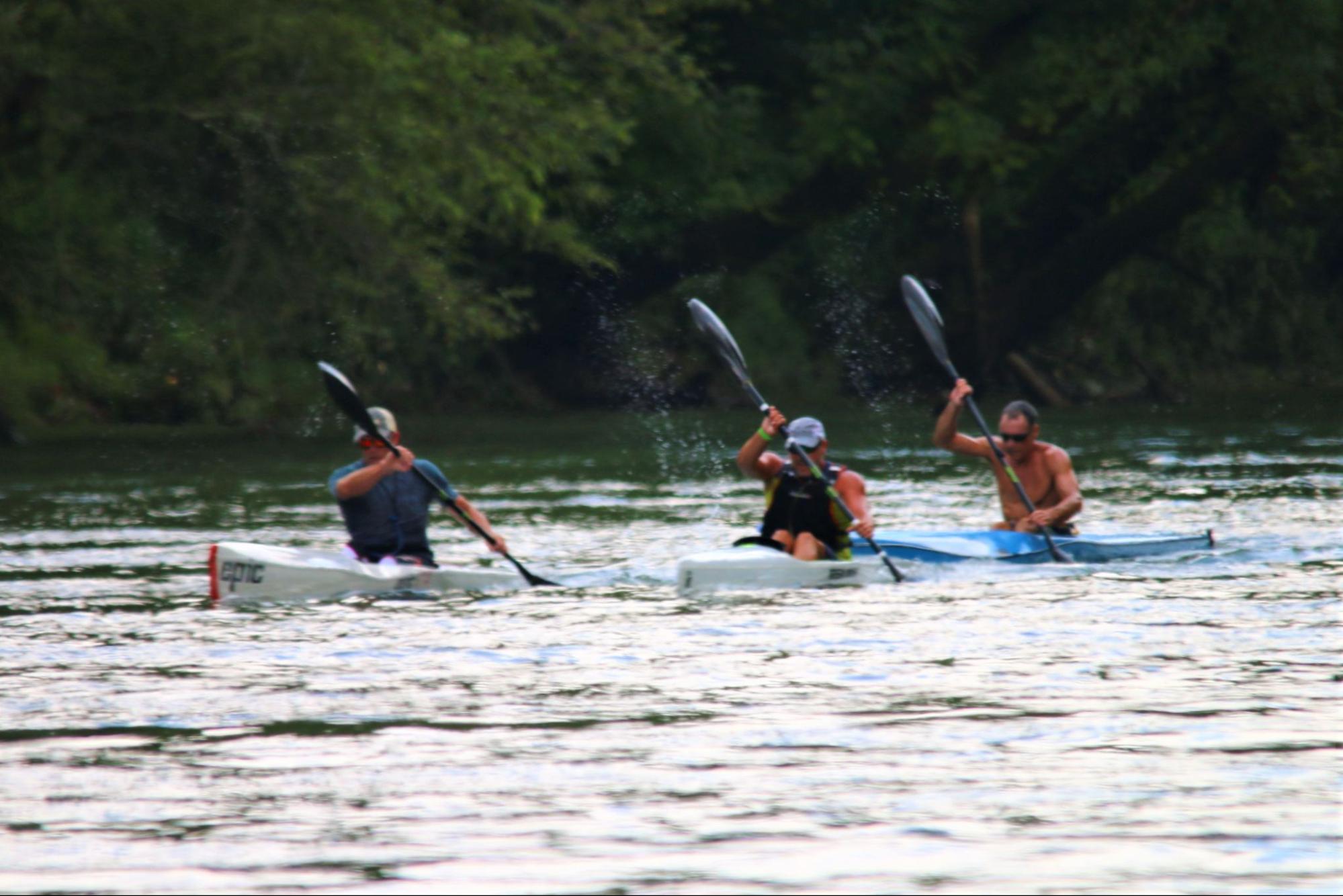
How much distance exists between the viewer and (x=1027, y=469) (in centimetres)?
1452

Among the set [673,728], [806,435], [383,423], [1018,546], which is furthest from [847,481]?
[673,728]

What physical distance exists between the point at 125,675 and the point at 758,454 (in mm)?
4508

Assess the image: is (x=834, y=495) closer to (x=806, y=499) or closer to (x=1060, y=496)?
(x=806, y=499)

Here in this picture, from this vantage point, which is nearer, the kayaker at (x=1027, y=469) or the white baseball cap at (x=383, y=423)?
the white baseball cap at (x=383, y=423)

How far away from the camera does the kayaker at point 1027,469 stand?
14.1 metres

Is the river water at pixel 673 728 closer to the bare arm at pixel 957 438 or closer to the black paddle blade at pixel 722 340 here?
the bare arm at pixel 957 438

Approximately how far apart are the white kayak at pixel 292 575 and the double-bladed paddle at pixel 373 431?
0.43 meters

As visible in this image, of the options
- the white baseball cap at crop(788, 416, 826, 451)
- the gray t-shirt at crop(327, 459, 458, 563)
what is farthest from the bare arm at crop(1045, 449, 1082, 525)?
the gray t-shirt at crop(327, 459, 458, 563)

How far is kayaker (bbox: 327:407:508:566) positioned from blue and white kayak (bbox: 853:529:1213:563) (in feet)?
8.35

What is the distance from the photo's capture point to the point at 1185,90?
3541cm

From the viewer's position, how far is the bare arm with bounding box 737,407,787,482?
12.9 meters

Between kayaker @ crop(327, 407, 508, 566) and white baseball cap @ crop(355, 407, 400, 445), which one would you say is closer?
white baseball cap @ crop(355, 407, 400, 445)

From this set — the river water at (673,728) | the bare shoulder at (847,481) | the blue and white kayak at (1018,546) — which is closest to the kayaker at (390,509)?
the river water at (673,728)

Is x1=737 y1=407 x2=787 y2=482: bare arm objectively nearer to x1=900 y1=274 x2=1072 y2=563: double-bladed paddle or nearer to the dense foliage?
x1=900 y1=274 x2=1072 y2=563: double-bladed paddle
